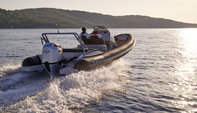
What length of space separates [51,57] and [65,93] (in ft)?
4.94

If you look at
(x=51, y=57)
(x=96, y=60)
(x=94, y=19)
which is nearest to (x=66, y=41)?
(x=96, y=60)

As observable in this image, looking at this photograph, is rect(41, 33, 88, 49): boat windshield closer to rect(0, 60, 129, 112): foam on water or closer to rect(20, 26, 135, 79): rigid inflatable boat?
rect(20, 26, 135, 79): rigid inflatable boat

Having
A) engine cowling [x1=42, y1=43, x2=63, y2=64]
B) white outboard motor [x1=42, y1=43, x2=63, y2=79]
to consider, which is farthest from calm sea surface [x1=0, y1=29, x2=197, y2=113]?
engine cowling [x1=42, y1=43, x2=63, y2=64]

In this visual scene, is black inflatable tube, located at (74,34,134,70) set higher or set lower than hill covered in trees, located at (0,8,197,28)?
lower

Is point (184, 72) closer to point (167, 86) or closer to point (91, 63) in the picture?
point (167, 86)

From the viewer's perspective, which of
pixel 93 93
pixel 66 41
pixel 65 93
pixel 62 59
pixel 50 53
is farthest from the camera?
pixel 66 41

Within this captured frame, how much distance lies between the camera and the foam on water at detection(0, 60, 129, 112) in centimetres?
498

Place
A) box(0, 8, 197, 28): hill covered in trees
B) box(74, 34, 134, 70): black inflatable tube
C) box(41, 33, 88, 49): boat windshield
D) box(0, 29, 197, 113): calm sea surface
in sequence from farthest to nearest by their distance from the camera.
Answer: box(0, 8, 197, 28): hill covered in trees, box(41, 33, 88, 49): boat windshield, box(74, 34, 134, 70): black inflatable tube, box(0, 29, 197, 113): calm sea surface

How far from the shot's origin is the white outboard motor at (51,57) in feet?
22.3

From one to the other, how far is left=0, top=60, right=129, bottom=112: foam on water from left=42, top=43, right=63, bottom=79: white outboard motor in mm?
499

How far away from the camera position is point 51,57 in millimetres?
6836

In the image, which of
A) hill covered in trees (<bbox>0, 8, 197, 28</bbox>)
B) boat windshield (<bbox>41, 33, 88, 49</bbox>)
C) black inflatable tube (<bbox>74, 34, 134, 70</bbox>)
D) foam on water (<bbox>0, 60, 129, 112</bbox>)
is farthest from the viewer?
hill covered in trees (<bbox>0, 8, 197, 28</bbox>)

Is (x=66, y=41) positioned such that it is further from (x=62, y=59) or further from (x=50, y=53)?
(x=50, y=53)

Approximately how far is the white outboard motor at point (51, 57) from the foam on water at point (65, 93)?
499mm
